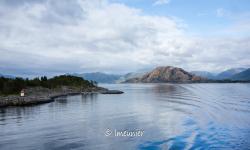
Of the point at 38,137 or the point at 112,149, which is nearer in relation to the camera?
the point at 112,149

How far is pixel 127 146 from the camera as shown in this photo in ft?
123

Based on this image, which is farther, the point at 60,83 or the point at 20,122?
the point at 60,83

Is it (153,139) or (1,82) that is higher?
(1,82)

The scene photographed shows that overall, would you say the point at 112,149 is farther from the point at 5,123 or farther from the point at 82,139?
the point at 5,123

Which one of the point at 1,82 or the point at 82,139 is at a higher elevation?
the point at 1,82

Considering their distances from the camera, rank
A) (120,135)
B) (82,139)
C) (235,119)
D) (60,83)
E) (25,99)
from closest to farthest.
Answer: (82,139), (120,135), (235,119), (25,99), (60,83)

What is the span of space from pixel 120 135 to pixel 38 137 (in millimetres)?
13486

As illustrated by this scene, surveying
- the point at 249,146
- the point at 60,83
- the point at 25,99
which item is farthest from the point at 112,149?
the point at 60,83

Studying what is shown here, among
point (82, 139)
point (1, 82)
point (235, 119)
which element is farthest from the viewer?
point (1, 82)

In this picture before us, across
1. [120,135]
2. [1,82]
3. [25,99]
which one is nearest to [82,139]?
[120,135]

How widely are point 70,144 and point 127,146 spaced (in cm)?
836

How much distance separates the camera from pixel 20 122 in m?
60.8

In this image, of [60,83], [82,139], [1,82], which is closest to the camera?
Result: [82,139]

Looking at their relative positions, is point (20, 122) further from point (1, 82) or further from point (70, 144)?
point (1, 82)
